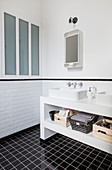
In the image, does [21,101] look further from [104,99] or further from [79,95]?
[104,99]

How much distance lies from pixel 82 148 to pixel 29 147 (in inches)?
30.2

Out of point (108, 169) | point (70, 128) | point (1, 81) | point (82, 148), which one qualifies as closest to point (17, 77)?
point (1, 81)

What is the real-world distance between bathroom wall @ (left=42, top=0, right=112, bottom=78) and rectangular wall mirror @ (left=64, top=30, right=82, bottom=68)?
8 centimetres

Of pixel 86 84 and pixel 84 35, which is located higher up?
pixel 84 35

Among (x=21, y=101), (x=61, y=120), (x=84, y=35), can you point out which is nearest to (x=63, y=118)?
(x=61, y=120)

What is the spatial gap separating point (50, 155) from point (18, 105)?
3.26 ft

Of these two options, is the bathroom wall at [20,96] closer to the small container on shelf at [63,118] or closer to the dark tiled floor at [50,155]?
the dark tiled floor at [50,155]

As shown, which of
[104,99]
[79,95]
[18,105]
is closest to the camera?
[104,99]

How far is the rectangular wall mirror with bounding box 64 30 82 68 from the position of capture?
194cm

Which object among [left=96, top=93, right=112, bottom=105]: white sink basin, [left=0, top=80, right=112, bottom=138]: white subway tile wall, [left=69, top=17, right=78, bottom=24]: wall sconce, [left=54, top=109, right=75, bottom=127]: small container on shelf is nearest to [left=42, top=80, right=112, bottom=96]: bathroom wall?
[left=0, top=80, right=112, bottom=138]: white subway tile wall

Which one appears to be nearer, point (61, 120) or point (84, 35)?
point (61, 120)

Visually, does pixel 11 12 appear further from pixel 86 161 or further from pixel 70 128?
pixel 86 161

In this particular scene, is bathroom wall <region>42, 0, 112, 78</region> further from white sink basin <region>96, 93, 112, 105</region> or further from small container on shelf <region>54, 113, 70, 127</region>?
Result: small container on shelf <region>54, 113, 70, 127</region>

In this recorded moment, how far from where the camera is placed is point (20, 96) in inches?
88.2
